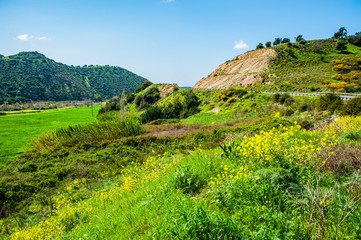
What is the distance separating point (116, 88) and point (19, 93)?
79690mm

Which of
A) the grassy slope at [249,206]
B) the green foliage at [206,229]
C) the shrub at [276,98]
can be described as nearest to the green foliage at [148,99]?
the shrub at [276,98]

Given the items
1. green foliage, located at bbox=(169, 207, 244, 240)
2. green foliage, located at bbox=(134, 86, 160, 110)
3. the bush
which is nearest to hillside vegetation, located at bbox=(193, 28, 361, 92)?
green foliage, located at bbox=(134, 86, 160, 110)

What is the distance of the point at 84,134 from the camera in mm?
19453

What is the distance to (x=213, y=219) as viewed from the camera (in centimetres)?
245

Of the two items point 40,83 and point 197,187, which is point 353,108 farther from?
point 40,83

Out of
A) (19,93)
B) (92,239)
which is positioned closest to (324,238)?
(92,239)

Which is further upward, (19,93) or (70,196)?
(19,93)

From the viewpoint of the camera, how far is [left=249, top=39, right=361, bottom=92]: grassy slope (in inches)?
1284

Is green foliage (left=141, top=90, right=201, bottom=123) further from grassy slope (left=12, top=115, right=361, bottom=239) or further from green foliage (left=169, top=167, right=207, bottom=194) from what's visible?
green foliage (left=169, top=167, right=207, bottom=194)

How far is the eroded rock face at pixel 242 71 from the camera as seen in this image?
4512cm

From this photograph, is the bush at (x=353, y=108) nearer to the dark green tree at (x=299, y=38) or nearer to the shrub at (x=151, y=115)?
the shrub at (x=151, y=115)

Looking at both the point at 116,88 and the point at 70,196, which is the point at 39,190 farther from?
the point at 116,88

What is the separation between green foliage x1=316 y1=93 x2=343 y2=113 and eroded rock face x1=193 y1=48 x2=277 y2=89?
1004 inches

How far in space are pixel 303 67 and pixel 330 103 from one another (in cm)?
3089
